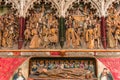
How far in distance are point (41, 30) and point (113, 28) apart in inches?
92.4

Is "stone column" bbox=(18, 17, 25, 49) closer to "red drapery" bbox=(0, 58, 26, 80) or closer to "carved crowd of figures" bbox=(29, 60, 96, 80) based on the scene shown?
"red drapery" bbox=(0, 58, 26, 80)

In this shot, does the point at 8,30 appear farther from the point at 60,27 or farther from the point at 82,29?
the point at 82,29

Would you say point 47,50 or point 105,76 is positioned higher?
point 47,50

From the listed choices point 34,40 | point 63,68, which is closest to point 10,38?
point 34,40

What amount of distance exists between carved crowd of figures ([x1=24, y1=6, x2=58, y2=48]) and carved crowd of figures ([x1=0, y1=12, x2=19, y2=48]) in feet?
1.34

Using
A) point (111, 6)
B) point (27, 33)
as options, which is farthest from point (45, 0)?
point (111, 6)

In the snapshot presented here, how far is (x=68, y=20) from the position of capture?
11.5m

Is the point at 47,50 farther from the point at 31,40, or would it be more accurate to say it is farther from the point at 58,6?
the point at 58,6

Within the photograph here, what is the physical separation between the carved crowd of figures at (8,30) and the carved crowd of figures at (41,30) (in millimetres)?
408

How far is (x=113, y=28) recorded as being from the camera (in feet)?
37.1

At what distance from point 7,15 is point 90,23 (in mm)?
2772

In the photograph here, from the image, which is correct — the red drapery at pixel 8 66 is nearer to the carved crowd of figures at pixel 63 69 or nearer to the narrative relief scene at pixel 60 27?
the carved crowd of figures at pixel 63 69

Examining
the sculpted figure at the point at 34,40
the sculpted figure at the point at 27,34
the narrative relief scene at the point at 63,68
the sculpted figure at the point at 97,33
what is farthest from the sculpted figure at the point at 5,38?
the sculpted figure at the point at 97,33

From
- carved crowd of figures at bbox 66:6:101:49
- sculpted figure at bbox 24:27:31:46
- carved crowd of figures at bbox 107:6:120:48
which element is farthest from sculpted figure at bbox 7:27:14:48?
carved crowd of figures at bbox 107:6:120:48
